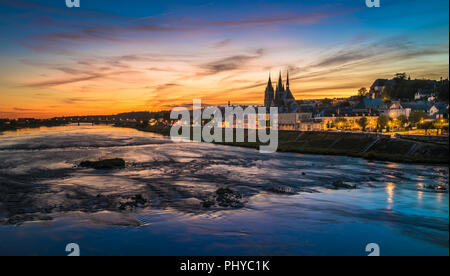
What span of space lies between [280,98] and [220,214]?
154 m

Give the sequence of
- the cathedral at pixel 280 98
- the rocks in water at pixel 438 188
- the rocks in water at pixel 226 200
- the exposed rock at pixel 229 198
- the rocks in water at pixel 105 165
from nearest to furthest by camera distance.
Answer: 1. the rocks in water at pixel 226 200
2. the exposed rock at pixel 229 198
3. the rocks in water at pixel 438 188
4. the rocks in water at pixel 105 165
5. the cathedral at pixel 280 98

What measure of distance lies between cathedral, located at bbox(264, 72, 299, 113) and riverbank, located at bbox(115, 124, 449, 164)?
270 feet

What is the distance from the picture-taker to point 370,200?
24.2 metres

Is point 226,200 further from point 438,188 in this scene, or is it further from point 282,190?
point 438,188

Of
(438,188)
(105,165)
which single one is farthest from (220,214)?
(105,165)

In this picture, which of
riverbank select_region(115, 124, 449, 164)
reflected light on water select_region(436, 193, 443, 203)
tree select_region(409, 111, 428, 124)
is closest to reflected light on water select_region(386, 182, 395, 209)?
reflected light on water select_region(436, 193, 443, 203)

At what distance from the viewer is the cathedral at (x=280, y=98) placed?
161 m

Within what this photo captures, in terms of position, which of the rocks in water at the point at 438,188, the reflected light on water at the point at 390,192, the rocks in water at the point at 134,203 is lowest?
the reflected light on water at the point at 390,192

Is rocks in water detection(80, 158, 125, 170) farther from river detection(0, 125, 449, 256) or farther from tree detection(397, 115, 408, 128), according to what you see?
Result: tree detection(397, 115, 408, 128)

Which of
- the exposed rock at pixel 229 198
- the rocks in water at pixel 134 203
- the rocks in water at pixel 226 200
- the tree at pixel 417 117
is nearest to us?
the rocks in water at pixel 134 203

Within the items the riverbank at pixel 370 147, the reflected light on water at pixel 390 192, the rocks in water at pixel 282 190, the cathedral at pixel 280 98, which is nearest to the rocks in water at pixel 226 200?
the rocks in water at pixel 282 190

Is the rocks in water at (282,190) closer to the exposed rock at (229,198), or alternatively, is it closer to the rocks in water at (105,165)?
the exposed rock at (229,198)

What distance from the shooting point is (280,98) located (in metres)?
168

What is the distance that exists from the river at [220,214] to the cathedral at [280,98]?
126m
